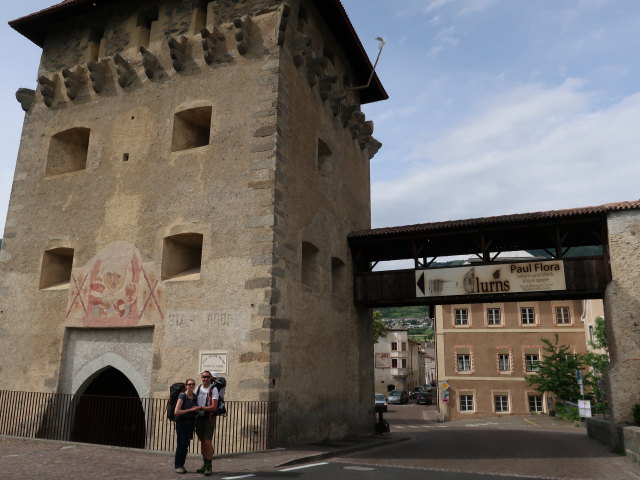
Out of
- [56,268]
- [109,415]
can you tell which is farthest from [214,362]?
[56,268]

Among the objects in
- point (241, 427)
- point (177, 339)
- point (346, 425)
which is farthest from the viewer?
point (346, 425)

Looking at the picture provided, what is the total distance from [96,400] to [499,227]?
1081cm

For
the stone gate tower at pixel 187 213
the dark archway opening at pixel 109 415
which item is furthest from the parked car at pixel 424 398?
the dark archway opening at pixel 109 415

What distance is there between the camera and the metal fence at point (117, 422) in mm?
10328

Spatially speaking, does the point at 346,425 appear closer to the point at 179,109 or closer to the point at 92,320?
the point at 92,320

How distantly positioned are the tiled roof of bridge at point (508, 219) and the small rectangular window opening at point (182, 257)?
501 centimetres

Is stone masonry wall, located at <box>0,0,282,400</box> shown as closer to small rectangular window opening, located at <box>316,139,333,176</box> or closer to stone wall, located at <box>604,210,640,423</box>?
small rectangular window opening, located at <box>316,139,333,176</box>

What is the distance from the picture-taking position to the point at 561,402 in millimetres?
28500

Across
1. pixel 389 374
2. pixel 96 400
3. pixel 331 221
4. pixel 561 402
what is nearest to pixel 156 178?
pixel 331 221

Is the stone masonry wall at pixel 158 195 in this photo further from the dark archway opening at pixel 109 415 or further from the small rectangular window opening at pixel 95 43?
the dark archway opening at pixel 109 415

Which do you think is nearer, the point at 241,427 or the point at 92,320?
the point at 241,427

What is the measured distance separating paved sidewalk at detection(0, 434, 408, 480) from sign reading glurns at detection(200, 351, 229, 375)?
1956 mm

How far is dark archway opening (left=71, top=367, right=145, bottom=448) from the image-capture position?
1290cm

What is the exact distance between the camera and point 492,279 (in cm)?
1357
